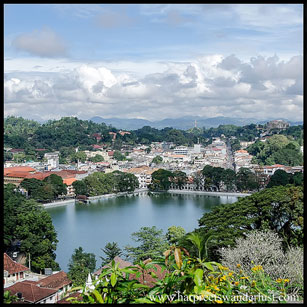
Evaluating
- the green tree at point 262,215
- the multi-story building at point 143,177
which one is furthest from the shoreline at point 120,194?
the green tree at point 262,215

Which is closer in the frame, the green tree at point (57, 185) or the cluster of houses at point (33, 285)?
the cluster of houses at point (33, 285)

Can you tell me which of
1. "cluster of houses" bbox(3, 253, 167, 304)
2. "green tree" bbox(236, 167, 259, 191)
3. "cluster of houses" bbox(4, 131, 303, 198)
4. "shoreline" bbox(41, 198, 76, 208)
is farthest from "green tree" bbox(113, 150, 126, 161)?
"cluster of houses" bbox(3, 253, 167, 304)

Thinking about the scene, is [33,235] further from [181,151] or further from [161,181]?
[181,151]

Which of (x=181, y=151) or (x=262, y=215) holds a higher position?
(x=181, y=151)

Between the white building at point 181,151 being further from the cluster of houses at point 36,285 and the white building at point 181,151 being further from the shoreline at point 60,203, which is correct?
the cluster of houses at point 36,285

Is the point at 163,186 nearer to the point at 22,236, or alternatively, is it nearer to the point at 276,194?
the point at 22,236

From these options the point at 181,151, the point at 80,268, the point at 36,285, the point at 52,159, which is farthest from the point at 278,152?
the point at 36,285

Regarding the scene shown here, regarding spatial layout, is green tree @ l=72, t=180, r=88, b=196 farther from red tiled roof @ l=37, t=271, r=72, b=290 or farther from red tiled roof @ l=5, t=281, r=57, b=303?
red tiled roof @ l=5, t=281, r=57, b=303
